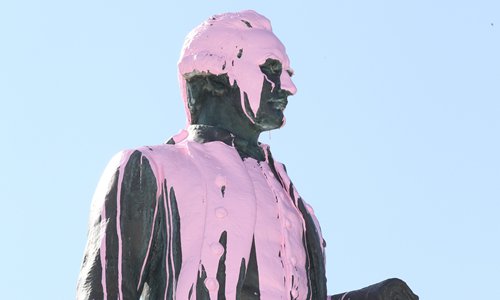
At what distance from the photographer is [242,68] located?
10414 millimetres

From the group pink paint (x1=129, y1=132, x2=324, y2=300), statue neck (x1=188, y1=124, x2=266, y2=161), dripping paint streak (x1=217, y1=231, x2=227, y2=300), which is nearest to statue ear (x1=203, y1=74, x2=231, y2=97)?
statue neck (x1=188, y1=124, x2=266, y2=161)

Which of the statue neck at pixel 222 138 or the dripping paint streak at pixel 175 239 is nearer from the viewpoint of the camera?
the dripping paint streak at pixel 175 239

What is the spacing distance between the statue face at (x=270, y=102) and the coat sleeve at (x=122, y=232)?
87 centimetres

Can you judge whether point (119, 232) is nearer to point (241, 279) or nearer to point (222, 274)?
point (222, 274)

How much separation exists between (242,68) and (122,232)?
4.63 ft

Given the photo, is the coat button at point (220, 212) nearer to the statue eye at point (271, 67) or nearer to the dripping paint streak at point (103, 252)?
the dripping paint streak at point (103, 252)

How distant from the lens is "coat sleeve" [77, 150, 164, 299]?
9477mm

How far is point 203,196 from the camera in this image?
9859 mm

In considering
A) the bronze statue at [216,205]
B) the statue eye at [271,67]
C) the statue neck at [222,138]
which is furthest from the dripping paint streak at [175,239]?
the statue eye at [271,67]

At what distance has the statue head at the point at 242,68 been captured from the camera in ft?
34.0

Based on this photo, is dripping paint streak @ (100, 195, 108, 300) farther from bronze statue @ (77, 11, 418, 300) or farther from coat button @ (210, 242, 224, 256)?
coat button @ (210, 242, 224, 256)

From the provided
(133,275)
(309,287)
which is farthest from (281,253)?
(133,275)

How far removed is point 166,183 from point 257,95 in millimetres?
894

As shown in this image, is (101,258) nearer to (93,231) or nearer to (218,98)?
(93,231)
